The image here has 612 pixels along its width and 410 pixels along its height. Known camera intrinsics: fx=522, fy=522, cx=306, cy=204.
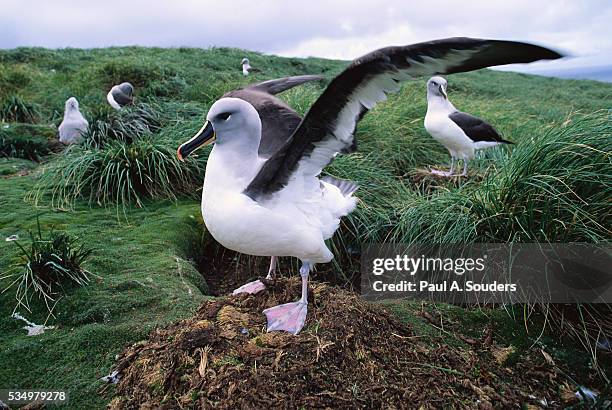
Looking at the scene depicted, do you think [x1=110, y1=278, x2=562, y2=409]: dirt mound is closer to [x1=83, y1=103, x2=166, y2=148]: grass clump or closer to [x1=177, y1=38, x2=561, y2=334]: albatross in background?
[x1=177, y1=38, x2=561, y2=334]: albatross in background

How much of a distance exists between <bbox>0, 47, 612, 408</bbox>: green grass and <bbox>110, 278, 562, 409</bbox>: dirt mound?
301mm

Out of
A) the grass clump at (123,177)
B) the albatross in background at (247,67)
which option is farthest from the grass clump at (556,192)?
the albatross in background at (247,67)

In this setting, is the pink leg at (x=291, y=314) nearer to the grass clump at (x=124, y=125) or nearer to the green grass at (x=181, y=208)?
the green grass at (x=181, y=208)

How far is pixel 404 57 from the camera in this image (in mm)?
2184

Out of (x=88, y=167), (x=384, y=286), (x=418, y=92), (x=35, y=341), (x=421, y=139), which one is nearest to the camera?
(x=35, y=341)

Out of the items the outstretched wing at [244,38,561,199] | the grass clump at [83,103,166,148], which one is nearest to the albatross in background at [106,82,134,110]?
the grass clump at [83,103,166,148]

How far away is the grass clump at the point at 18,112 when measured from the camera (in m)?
10.8

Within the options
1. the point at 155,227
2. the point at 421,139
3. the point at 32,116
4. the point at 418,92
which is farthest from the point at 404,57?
the point at 32,116

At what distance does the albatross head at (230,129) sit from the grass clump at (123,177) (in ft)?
9.08

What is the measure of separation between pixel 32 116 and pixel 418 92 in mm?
7986

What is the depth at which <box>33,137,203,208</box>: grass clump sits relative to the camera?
220 inches

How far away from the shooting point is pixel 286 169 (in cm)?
283

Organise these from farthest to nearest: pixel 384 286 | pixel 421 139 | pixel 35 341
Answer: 1. pixel 421 139
2. pixel 384 286
3. pixel 35 341

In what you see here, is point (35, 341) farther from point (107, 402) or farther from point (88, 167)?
point (88, 167)
